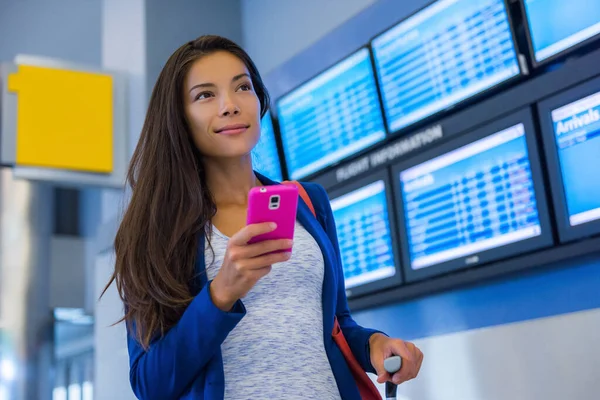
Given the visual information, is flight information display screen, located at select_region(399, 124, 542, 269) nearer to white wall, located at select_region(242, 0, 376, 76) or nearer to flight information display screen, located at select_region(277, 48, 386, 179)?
flight information display screen, located at select_region(277, 48, 386, 179)

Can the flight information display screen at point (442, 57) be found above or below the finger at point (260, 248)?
above

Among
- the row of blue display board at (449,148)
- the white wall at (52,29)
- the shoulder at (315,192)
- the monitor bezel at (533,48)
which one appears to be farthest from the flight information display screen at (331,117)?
the white wall at (52,29)

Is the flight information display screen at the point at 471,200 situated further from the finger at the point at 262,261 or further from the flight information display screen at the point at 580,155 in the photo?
the finger at the point at 262,261

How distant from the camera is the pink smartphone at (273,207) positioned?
0.96m

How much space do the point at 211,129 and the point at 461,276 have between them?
1.41 metres

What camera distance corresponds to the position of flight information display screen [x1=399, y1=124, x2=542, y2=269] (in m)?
2.27

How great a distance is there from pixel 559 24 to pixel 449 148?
516 millimetres

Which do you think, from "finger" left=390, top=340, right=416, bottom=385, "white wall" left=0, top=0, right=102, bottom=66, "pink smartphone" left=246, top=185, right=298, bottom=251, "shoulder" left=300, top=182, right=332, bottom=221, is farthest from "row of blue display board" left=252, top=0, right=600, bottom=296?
"white wall" left=0, top=0, right=102, bottom=66

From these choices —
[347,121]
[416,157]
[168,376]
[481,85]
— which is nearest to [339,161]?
[347,121]

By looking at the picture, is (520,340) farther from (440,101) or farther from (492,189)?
(440,101)

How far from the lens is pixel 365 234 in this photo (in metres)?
2.83

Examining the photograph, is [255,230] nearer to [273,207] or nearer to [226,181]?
[273,207]

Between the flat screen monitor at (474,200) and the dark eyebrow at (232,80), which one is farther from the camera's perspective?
the flat screen monitor at (474,200)

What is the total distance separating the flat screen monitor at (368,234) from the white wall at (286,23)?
79cm
